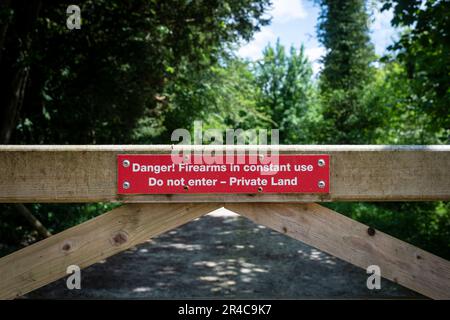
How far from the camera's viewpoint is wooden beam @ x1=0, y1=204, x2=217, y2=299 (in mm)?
2568

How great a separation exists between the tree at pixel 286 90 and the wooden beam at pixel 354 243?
2125cm

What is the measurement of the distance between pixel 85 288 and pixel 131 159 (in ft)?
11.4

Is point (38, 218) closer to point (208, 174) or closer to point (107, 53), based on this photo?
point (107, 53)

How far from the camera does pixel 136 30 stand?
29.4 ft

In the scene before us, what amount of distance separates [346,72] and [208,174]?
67.3 ft

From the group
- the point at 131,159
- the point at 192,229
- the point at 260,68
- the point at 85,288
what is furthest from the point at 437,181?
the point at 260,68

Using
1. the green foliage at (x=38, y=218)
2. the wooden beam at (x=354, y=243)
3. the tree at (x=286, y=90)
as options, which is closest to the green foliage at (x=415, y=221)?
the wooden beam at (x=354, y=243)

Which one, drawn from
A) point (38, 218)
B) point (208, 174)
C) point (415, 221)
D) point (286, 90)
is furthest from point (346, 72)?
point (208, 174)

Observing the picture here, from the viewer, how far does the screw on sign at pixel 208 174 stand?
2457mm

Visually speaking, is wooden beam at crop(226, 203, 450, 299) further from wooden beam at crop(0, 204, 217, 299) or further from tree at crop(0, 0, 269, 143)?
tree at crop(0, 0, 269, 143)

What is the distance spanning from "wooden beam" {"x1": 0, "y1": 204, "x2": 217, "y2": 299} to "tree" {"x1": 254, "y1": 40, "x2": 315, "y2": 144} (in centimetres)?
2155

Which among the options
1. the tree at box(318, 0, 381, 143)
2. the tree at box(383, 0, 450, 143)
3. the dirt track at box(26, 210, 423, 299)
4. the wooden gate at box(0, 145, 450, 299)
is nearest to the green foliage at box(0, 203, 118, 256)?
the dirt track at box(26, 210, 423, 299)

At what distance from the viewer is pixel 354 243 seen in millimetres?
2652

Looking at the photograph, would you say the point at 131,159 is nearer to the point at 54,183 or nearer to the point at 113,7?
the point at 54,183
